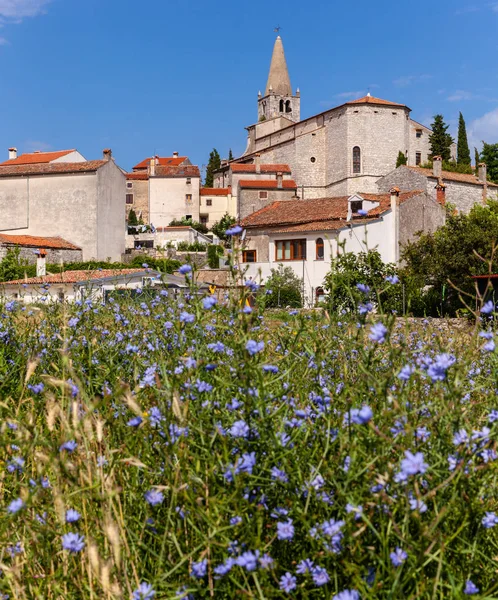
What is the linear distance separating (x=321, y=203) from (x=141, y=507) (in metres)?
40.6

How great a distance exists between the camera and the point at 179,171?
2862 inches

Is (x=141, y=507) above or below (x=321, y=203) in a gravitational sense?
below

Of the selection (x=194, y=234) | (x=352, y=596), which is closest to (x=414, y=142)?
(x=194, y=234)

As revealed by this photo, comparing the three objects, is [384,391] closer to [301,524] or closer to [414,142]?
[301,524]

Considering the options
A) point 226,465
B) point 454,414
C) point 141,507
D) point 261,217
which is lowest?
point 141,507

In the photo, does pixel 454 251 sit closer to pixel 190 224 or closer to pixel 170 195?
pixel 190 224

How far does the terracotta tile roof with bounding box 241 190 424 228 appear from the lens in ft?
126

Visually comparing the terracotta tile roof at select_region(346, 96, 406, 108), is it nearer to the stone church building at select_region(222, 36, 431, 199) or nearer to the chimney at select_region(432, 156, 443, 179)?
the stone church building at select_region(222, 36, 431, 199)

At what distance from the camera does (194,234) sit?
63438mm

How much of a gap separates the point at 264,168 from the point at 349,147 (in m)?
9.88

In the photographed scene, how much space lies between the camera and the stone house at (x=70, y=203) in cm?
4588

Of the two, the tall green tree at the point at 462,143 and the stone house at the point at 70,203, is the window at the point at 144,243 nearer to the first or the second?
the stone house at the point at 70,203

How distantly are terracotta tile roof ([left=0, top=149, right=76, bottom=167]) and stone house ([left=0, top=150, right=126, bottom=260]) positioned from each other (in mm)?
2028

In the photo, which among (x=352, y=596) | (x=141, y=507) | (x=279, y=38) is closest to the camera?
(x=352, y=596)
